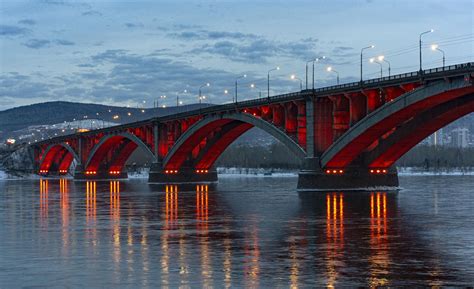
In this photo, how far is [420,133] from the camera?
229 ft

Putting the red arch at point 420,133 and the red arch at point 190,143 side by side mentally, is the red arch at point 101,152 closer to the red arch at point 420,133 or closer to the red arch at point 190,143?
the red arch at point 190,143

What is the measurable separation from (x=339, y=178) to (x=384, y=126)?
896cm

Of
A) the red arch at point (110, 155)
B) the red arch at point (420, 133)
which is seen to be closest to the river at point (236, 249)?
the red arch at point (420, 133)

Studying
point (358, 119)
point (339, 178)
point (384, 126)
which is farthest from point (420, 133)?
point (339, 178)

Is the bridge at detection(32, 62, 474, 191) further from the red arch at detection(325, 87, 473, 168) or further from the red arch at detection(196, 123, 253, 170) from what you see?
the red arch at detection(196, 123, 253, 170)

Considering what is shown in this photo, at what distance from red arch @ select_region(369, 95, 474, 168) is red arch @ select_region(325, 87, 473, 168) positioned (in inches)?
51.2

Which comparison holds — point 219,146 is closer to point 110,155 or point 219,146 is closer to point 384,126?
point 384,126

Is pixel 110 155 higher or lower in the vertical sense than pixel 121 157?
higher

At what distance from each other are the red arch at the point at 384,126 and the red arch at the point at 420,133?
4.27 feet

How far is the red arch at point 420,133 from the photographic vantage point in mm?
64231

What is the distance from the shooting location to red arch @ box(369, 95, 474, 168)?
64.2m

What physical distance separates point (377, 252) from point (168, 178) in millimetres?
91827

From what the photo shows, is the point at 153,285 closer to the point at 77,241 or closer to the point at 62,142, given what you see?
the point at 77,241

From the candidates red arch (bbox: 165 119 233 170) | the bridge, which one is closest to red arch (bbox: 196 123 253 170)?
red arch (bbox: 165 119 233 170)
